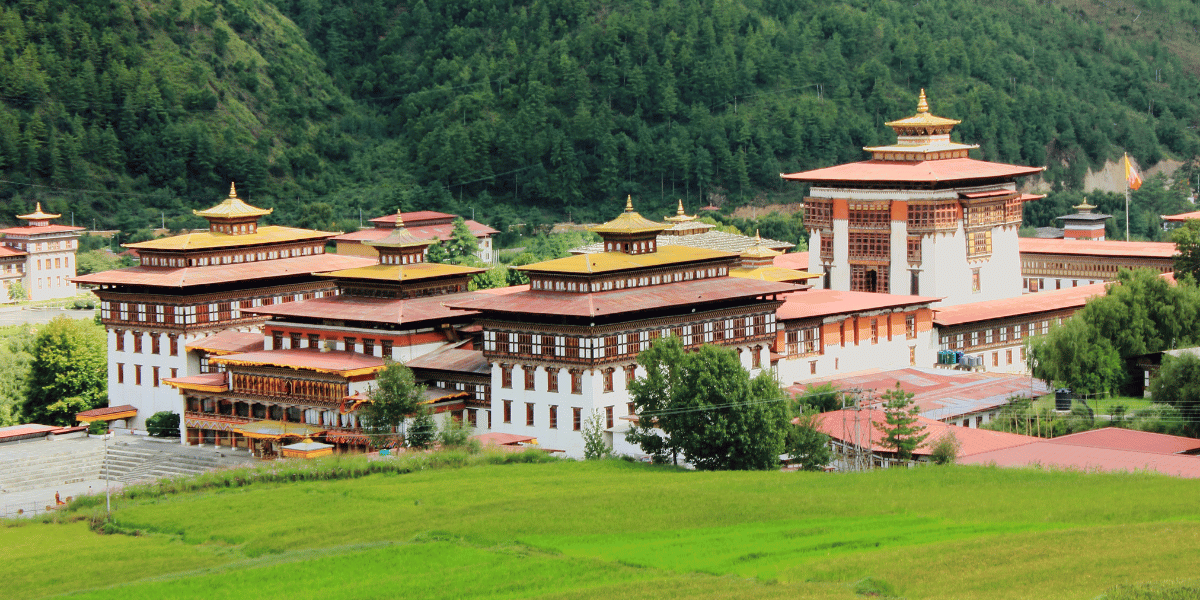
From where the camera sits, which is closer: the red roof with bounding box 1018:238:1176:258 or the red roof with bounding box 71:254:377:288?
the red roof with bounding box 71:254:377:288

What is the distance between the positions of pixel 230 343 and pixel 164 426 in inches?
168

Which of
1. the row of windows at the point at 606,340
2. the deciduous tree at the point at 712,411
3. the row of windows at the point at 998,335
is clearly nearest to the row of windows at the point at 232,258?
the row of windows at the point at 606,340

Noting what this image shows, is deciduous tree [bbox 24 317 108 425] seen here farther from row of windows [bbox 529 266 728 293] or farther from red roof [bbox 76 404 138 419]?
row of windows [bbox 529 266 728 293]

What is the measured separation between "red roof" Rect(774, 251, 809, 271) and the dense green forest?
4407 cm

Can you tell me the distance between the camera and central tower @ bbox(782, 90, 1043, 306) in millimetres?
92000

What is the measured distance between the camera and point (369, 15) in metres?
180

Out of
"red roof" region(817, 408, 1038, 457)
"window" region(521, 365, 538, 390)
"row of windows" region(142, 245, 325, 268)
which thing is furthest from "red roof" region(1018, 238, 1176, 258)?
"window" region(521, 365, 538, 390)

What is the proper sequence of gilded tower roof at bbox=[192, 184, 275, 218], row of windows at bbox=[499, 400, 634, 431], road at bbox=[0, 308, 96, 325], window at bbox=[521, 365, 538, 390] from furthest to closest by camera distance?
road at bbox=[0, 308, 96, 325] < gilded tower roof at bbox=[192, 184, 275, 218] < window at bbox=[521, 365, 538, 390] < row of windows at bbox=[499, 400, 634, 431]

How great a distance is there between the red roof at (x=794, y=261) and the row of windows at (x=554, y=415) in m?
28.0

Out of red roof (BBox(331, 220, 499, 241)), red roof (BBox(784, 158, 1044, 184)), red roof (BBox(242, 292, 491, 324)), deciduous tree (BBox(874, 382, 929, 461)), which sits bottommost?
deciduous tree (BBox(874, 382, 929, 461))

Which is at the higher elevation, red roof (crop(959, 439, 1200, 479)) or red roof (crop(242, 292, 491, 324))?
red roof (crop(242, 292, 491, 324))

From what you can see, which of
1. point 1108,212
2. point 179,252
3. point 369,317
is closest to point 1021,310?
point 369,317

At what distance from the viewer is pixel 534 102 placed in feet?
521

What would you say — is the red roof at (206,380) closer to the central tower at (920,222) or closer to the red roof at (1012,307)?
the central tower at (920,222)
